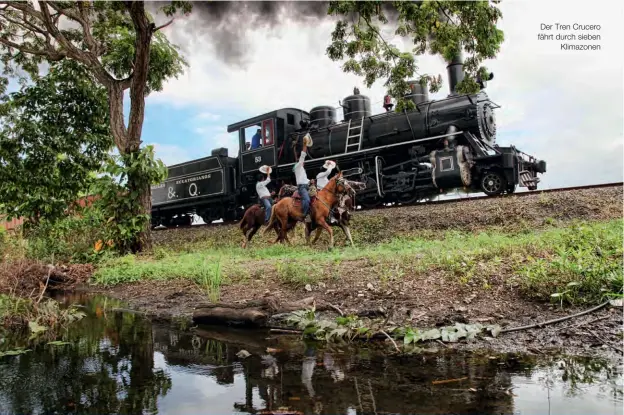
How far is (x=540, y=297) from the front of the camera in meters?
3.63

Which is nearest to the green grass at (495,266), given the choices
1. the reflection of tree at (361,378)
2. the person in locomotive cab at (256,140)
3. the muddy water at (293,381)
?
the muddy water at (293,381)

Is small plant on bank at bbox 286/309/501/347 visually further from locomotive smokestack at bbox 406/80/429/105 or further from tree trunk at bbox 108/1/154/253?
locomotive smokestack at bbox 406/80/429/105

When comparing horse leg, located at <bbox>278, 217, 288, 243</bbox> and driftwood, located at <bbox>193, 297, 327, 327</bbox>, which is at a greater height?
horse leg, located at <bbox>278, 217, 288, 243</bbox>

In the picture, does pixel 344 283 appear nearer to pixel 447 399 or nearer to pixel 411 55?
pixel 447 399

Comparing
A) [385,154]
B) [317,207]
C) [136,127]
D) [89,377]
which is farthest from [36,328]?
[385,154]

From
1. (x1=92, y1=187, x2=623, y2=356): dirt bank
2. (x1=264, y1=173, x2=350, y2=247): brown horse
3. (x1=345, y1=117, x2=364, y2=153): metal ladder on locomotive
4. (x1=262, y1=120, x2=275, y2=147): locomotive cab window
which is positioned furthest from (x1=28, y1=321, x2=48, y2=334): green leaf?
(x1=262, y1=120, x2=275, y2=147): locomotive cab window

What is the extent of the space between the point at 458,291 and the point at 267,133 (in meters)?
10.3

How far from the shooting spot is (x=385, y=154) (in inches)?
471

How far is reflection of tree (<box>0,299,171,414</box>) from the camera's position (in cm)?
208

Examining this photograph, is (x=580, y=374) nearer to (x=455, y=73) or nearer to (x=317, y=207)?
(x=317, y=207)

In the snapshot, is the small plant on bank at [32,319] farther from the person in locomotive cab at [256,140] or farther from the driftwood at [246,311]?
the person in locomotive cab at [256,140]

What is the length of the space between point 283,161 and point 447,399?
457 inches

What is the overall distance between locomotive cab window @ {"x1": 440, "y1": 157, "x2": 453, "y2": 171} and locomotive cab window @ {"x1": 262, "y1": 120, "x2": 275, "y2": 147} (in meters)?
5.43

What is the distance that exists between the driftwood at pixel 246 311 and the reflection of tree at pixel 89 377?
1.88 ft
